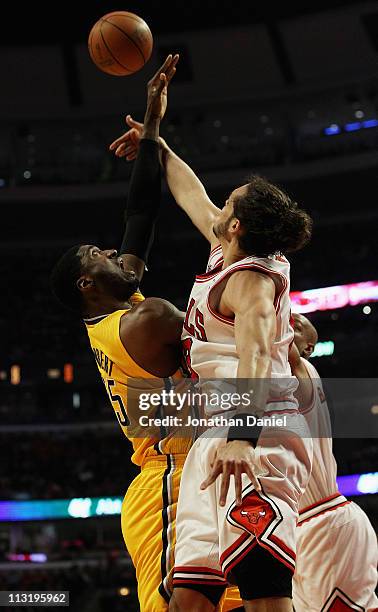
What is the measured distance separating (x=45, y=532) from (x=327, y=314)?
370 inches

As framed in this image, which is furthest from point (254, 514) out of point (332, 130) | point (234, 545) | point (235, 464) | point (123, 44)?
point (332, 130)

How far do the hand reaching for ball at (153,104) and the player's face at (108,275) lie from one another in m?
0.95

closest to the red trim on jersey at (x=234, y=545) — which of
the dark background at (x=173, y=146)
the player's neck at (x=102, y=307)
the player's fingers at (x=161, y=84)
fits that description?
the player's neck at (x=102, y=307)

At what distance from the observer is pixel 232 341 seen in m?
2.98

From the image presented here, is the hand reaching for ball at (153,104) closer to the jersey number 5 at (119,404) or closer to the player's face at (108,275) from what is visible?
the player's face at (108,275)

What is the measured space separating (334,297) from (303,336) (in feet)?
52.4

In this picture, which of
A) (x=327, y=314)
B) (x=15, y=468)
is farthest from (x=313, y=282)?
(x=15, y=468)

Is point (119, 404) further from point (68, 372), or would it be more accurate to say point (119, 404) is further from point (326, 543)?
point (68, 372)

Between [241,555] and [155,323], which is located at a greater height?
[155,323]

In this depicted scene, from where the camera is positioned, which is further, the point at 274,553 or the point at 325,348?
the point at 325,348

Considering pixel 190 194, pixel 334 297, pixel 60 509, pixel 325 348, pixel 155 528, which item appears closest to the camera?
pixel 155 528

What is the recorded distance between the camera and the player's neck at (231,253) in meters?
3.12

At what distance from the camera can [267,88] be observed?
21.9 m

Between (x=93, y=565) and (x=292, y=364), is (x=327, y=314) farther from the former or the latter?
(x=292, y=364)
